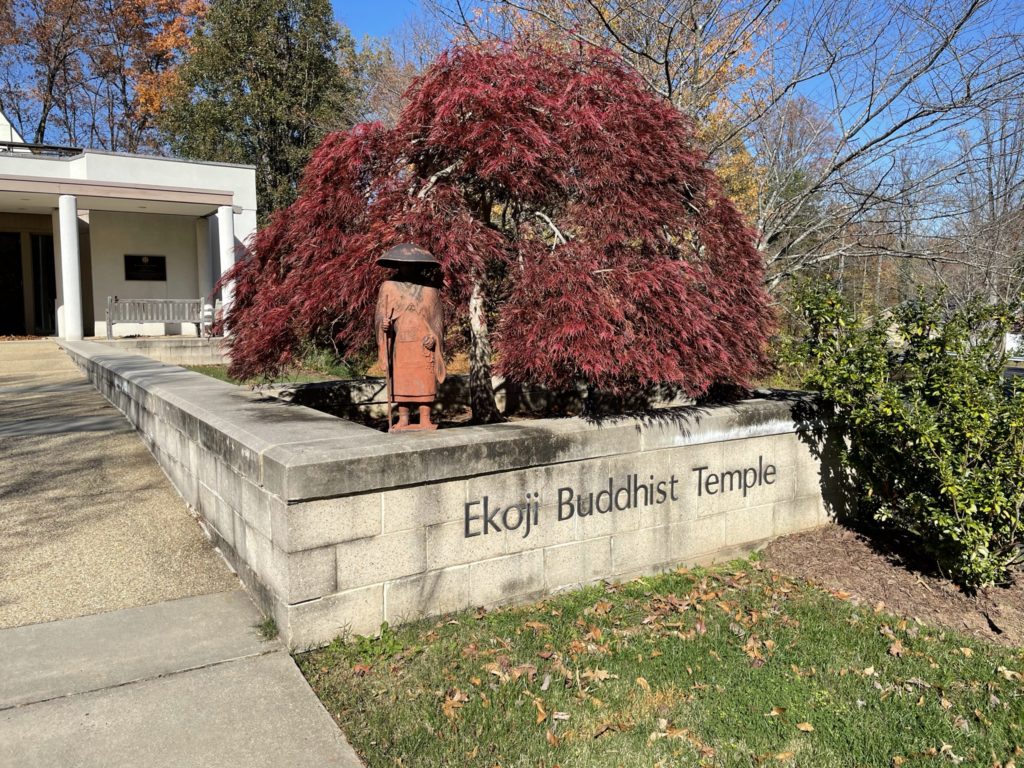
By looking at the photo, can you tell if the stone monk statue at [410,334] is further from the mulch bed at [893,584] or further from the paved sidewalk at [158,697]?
the mulch bed at [893,584]

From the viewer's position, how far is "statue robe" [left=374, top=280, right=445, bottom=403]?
4293 mm

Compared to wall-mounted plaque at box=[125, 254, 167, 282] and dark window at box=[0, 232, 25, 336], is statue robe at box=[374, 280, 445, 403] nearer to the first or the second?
wall-mounted plaque at box=[125, 254, 167, 282]

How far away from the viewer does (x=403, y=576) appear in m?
3.78

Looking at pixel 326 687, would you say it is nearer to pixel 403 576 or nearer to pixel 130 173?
pixel 403 576

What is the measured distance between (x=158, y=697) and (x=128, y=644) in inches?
23.4

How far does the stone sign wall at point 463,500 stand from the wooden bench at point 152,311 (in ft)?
50.1

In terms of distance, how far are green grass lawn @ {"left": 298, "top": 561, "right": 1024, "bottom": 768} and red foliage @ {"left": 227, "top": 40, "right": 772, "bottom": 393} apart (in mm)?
1508

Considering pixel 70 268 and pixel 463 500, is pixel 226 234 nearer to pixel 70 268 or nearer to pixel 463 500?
pixel 70 268

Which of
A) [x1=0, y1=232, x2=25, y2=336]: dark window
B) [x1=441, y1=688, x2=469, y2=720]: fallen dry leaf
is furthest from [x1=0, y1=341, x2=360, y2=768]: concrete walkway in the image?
[x1=0, y1=232, x2=25, y2=336]: dark window

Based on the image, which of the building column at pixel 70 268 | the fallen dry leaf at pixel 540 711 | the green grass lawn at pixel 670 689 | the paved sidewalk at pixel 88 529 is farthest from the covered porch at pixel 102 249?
the fallen dry leaf at pixel 540 711

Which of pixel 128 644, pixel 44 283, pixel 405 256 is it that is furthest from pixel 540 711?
pixel 44 283

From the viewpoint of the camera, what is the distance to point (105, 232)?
2005cm

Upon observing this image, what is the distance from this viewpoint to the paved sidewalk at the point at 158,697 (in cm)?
266

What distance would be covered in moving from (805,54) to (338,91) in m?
20.3
